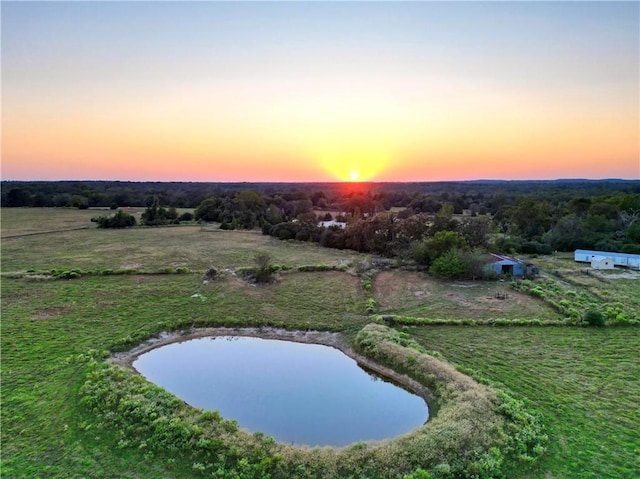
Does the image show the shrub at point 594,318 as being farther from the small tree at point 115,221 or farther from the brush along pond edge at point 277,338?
the small tree at point 115,221

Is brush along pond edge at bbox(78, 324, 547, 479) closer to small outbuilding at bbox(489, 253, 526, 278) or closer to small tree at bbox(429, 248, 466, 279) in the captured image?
small tree at bbox(429, 248, 466, 279)

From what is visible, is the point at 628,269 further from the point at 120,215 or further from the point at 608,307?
the point at 120,215

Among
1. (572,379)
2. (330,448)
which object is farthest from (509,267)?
(330,448)

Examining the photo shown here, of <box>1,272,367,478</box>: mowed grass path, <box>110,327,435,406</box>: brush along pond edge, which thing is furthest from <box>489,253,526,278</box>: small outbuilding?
<box>110,327,435,406</box>: brush along pond edge

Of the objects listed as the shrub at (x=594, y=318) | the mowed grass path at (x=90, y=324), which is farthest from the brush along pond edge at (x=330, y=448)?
the shrub at (x=594, y=318)

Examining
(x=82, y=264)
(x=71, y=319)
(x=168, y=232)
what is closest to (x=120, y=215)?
(x=168, y=232)
